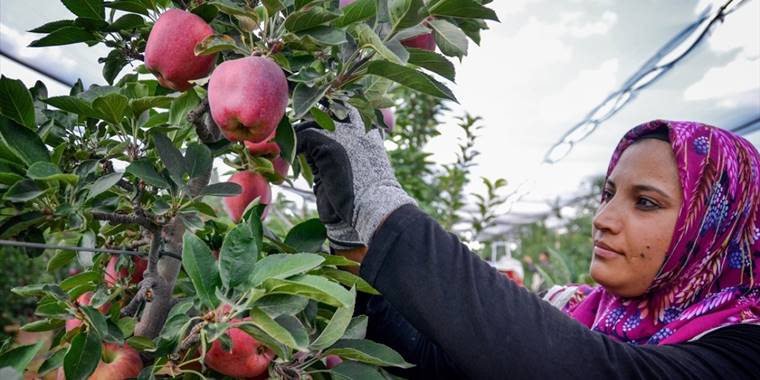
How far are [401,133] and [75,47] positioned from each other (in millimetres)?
1193

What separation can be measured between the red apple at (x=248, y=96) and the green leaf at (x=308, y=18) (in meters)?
0.05

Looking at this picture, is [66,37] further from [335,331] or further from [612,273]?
[612,273]

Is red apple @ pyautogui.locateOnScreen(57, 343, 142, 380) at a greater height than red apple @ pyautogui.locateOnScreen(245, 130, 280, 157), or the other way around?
red apple @ pyautogui.locateOnScreen(245, 130, 280, 157)

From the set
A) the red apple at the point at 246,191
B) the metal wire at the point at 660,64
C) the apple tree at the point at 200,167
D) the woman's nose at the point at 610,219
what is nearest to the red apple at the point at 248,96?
the apple tree at the point at 200,167

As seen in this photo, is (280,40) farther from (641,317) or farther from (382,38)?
(641,317)

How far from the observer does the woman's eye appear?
985mm

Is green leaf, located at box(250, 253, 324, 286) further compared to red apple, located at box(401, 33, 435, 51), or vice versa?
red apple, located at box(401, 33, 435, 51)

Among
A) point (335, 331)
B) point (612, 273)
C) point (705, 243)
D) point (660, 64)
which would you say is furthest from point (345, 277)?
point (660, 64)

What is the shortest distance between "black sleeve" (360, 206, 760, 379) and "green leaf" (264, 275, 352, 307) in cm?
17

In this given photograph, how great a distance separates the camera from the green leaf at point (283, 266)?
55 centimetres

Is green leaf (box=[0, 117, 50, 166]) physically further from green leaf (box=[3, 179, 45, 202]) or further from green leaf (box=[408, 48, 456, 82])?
green leaf (box=[408, 48, 456, 82])

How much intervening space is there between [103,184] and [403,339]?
552 mm

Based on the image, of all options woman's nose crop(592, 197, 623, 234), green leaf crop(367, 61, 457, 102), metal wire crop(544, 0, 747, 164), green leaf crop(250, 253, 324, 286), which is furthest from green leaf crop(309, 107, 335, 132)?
metal wire crop(544, 0, 747, 164)

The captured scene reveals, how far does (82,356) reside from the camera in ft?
1.97
